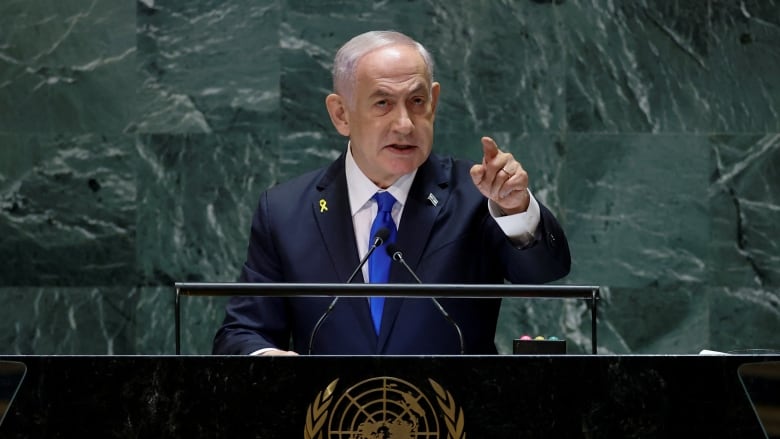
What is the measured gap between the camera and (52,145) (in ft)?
17.3

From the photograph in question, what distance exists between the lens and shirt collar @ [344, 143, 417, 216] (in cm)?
350

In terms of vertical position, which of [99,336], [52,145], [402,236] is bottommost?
[99,336]

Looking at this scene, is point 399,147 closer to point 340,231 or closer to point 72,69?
point 340,231

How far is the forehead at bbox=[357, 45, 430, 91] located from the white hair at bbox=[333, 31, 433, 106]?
0.07ft

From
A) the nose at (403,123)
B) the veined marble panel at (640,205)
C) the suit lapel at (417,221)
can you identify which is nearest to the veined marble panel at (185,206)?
the veined marble panel at (640,205)

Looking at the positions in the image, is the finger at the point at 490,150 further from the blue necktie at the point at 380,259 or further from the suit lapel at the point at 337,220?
the suit lapel at the point at 337,220
